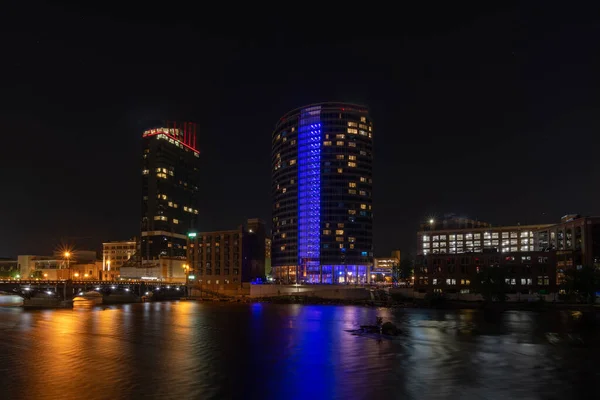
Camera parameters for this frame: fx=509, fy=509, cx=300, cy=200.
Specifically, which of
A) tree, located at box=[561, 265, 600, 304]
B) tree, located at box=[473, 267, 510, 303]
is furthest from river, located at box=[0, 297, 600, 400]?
tree, located at box=[561, 265, 600, 304]

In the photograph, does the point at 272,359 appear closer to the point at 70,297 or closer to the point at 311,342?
the point at 311,342

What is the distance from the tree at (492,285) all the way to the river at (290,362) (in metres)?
45.9

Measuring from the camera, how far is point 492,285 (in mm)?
145750

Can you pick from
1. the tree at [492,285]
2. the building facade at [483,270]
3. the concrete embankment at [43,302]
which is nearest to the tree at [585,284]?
the tree at [492,285]

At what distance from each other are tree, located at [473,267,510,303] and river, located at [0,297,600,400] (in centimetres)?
4589

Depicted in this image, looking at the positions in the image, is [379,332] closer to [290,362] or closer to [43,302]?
[290,362]

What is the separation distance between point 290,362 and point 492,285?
10073 centimetres

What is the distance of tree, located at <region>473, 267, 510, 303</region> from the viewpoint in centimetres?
14525

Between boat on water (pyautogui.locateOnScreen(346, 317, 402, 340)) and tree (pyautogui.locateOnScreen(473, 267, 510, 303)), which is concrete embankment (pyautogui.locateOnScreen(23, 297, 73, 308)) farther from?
tree (pyautogui.locateOnScreen(473, 267, 510, 303))

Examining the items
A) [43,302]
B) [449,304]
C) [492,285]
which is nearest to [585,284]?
[492,285]

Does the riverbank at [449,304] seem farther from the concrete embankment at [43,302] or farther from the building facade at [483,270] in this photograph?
the concrete embankment at [43,302]

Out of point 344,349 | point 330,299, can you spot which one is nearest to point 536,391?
point 344,349

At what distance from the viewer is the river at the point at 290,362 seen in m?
47.0

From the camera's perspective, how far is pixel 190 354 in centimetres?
6675
